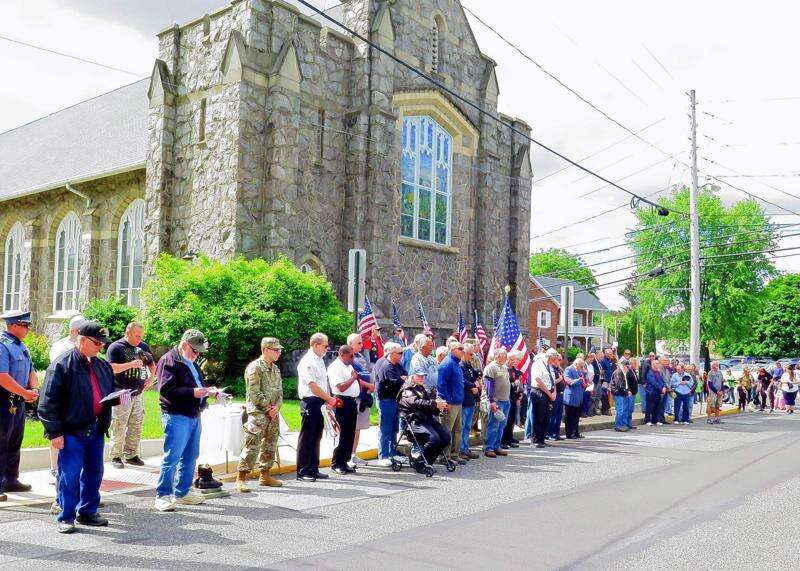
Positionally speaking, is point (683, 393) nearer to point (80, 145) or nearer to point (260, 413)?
point (260, 413)

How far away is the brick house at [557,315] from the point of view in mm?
63053

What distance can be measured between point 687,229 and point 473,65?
96.2 feet

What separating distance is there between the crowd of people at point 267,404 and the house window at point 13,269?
63.9ft

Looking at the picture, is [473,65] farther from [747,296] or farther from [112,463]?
[747,296]

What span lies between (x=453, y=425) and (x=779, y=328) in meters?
66.3

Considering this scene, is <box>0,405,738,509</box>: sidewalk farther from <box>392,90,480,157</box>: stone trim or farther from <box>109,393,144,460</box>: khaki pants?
<box>392,90,480,157</box>: stone trim

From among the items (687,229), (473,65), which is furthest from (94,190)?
(687,229)

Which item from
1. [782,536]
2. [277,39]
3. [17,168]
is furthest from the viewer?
[17,168]

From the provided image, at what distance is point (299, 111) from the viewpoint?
20031 mm

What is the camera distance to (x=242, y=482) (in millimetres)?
8898

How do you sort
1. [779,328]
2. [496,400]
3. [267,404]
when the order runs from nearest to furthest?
[267,404]
[496,400]
[779,328]

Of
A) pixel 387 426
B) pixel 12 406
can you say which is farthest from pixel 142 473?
pixel 387 426

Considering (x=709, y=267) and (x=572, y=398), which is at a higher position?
(x=709, y=267)

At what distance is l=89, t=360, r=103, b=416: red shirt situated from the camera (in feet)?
22.7
